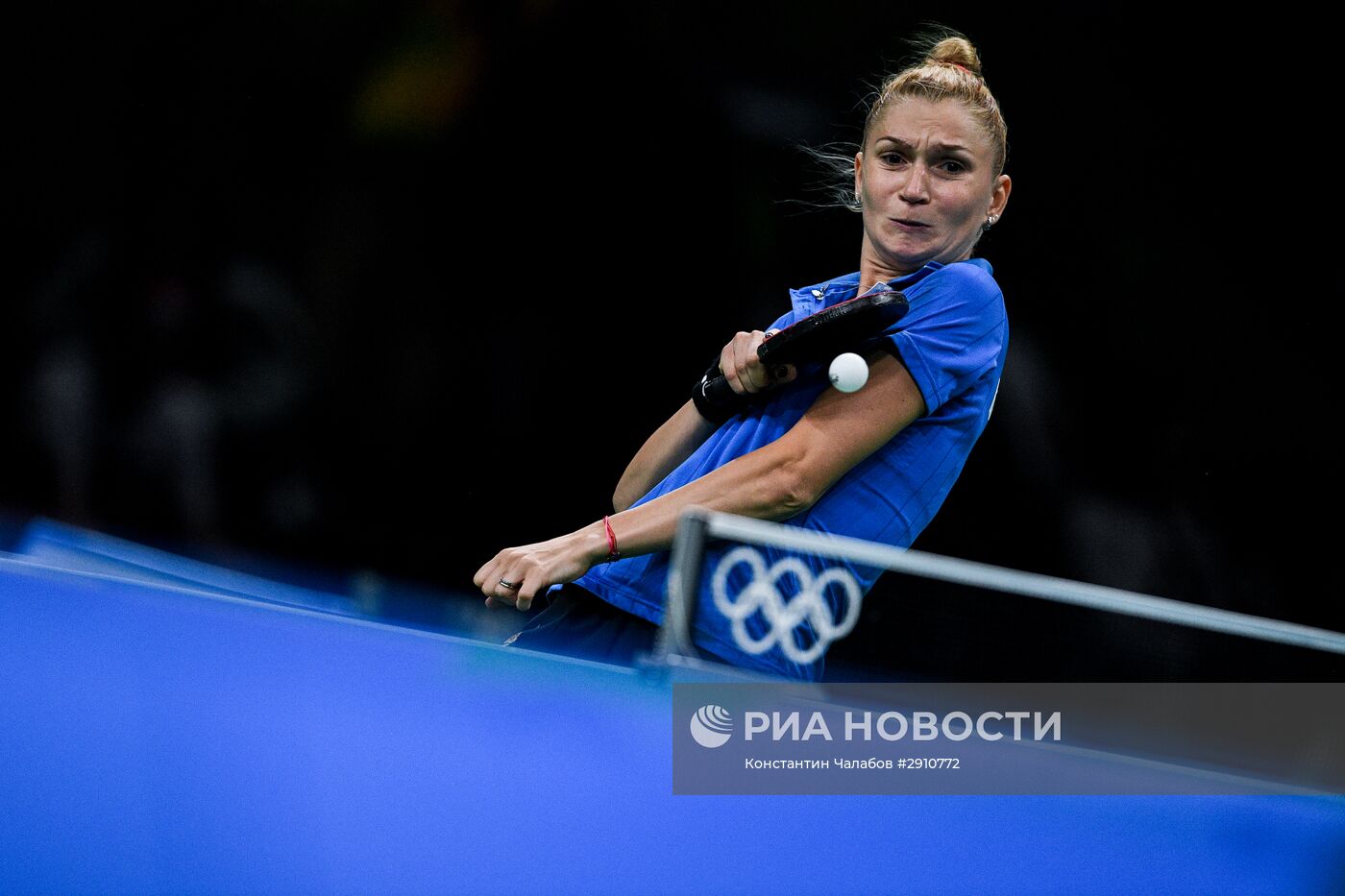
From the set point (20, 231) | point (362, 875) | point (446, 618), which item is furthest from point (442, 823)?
point (20, 231)

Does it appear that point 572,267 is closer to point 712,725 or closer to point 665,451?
point 665,451

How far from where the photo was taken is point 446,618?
2.57 m

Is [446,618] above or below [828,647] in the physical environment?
below

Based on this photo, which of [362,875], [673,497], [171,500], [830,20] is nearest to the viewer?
[362,875]

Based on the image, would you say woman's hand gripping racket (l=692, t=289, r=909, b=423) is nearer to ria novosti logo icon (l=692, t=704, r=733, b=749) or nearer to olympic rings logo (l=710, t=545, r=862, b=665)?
olympic rings logo (l=710, t=545, r=862, b=665)

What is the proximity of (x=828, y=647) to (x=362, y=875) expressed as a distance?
1.26 feet

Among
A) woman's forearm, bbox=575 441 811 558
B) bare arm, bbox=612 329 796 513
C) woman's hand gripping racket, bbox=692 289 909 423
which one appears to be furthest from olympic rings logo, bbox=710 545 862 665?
bare arm, bbox=612 329 796 513

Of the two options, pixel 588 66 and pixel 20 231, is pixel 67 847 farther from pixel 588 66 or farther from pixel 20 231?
pixel 20 231

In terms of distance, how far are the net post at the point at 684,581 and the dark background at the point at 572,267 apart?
4.87ft

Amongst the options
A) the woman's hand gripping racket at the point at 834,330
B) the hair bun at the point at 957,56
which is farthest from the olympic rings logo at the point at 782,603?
the hair bun at the point at 957,56

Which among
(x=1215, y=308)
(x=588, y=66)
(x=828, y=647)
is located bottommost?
(x=828, y=647)

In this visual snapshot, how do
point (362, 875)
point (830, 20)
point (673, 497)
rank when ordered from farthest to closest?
1. point (830, 20)
2. point (673, 497)
3. point (362, 875)

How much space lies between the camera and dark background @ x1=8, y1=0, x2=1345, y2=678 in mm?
2389

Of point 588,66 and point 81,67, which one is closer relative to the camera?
point 588,66
